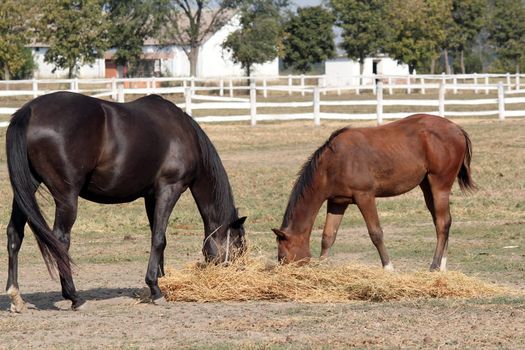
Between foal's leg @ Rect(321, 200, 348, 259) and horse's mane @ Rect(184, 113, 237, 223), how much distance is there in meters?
1.24

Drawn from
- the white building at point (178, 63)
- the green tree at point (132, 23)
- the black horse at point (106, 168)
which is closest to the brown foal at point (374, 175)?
the black horse at point (106, 168)

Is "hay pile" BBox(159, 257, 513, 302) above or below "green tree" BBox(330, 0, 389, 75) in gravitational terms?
below

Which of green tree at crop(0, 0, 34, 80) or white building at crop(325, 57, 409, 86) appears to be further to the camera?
white building at crop(325, 57, 409, 86)

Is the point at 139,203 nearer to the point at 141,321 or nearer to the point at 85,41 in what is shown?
the point at 141,321

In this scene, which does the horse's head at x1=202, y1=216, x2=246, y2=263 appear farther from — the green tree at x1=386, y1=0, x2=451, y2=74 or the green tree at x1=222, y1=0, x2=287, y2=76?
the green tree at x1=386, y1=0, x2=451, y2=74

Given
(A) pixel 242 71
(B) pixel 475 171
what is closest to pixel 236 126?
(B) pixel 475 171

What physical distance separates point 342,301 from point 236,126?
22012 millimetres

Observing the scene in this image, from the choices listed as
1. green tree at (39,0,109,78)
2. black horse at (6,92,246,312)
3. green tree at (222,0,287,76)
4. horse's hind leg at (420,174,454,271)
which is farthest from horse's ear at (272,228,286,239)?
green tree at (222,0,287,76)

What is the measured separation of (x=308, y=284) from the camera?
9.86 m

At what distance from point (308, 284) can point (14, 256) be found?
2650mm

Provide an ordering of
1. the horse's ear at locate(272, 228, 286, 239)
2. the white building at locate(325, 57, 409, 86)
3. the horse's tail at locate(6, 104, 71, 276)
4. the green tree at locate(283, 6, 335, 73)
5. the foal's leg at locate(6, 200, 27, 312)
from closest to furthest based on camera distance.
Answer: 1. the horse's tail at locate(6, 104, 71, 276)
2. the foal's leg at locate(6, 200, 27, 312)
3. the horse's ear at locate(272, 228, 286, 239)
4. the green tree at locate(283, 6, 335, 73)
5. the white building at locate(325, 57, 409, 86)

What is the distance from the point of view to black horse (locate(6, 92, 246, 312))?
9031mm

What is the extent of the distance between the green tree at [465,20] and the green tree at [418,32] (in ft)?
6.86

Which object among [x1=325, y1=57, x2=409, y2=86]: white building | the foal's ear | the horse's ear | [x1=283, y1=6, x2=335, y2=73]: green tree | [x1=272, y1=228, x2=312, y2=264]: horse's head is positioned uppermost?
[x1=283, y1=6, x2=335, y2=73]: green tree
